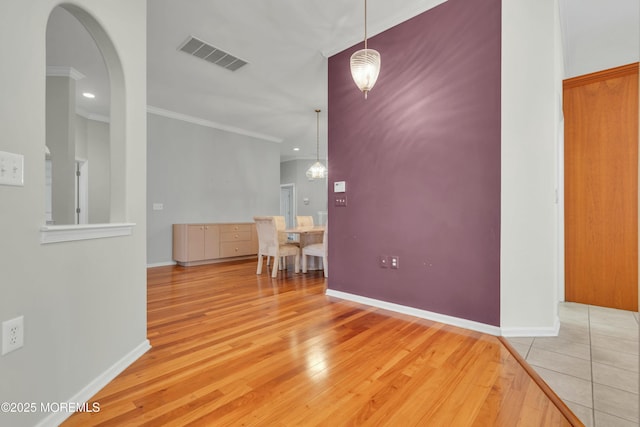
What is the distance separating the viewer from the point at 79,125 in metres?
5.06

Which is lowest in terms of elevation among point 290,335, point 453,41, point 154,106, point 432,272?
point 290,335

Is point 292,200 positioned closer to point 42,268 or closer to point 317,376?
point 317,376

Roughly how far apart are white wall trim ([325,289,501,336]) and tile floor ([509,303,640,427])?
0.61 feet

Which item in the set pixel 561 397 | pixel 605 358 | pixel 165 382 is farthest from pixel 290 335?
pixel 605 358

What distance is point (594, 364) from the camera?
1.74m

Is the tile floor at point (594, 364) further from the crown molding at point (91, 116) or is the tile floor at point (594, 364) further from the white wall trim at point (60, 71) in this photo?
the crown molding at point (91, 116)

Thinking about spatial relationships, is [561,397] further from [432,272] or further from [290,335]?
[290,335]

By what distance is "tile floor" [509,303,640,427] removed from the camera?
134cm

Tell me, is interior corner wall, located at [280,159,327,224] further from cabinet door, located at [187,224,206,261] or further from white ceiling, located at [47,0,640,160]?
white ceiling, located at [47,0,640,160]

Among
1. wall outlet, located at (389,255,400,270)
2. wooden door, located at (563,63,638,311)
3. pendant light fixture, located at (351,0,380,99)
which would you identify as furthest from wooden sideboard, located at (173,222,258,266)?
wooden door, located at (563,63,638,311)

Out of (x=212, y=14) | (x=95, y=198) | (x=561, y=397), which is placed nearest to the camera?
(x=561, y=397)

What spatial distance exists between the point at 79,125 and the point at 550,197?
6.75 m

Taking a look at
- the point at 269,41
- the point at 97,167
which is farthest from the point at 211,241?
the point at 269,41

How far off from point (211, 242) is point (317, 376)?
4204 mm
